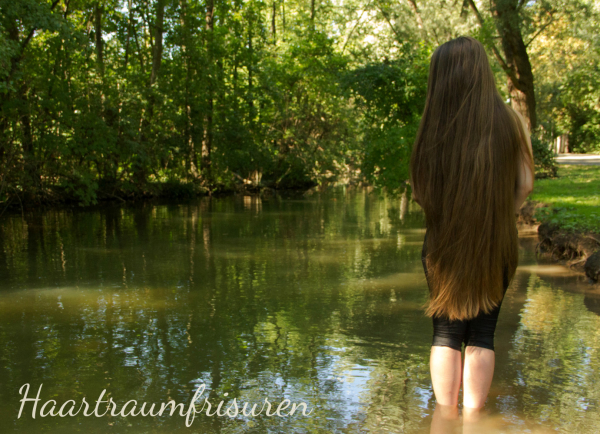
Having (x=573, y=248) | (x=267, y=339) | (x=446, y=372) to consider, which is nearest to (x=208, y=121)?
(x=573, y=248)

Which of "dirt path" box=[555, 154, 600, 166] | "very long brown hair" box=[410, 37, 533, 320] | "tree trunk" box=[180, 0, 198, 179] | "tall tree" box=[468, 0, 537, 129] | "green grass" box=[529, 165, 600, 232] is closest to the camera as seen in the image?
"very long brown hair" box=[410, 37, 533, 320]

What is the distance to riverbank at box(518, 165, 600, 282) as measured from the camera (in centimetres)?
712

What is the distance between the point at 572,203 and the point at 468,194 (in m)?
8.73

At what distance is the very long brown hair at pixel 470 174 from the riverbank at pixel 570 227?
4.63m

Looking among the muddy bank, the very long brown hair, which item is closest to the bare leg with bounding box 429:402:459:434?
the very long brown hair

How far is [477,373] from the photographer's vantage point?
2.54 metres

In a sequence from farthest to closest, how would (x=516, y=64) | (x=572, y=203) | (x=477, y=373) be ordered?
(x=516, y=64) < (x=572, y=203) < (x=477, y=373)

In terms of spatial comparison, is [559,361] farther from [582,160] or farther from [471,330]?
[582,160]

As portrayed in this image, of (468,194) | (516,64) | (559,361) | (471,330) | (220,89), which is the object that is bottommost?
(559,361)

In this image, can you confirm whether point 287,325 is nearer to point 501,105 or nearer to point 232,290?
point 232,290

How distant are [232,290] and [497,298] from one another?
14.1 feet

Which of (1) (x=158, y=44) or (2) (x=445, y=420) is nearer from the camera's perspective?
(2) (x=445, y=420)

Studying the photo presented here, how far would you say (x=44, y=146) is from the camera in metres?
16.4

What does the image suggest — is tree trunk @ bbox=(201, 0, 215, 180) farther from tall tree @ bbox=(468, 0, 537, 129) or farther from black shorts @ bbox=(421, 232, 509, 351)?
black shorts @ bbox=(421, 232, 509, 351)
